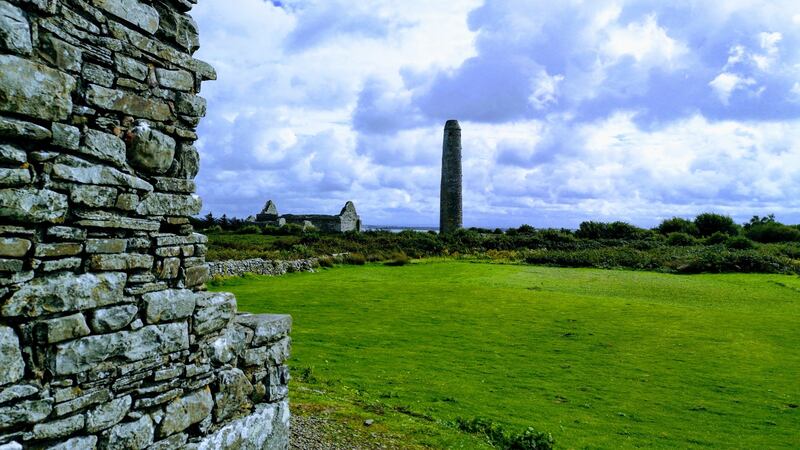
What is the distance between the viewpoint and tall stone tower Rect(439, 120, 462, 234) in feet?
147

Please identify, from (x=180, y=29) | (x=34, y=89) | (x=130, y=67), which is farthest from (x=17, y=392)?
(x=180, y=29)

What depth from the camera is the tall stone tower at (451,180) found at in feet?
147

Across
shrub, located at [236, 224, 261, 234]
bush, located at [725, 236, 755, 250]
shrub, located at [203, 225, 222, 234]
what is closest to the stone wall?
bush, located at [725, 236, 755, 250]

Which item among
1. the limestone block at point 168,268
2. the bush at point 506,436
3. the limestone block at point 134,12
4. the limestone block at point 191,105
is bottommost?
the bush at point 506,436

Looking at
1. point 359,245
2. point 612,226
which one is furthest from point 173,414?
point 612,226

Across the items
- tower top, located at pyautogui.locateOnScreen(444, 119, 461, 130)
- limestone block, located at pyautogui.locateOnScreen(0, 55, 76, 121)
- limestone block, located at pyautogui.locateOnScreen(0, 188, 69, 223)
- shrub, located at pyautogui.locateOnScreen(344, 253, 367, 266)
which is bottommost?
shrub, located at pyautogui.locateOnScreen(344, 253, 367, 266)

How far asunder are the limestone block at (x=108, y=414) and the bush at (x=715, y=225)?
1831 inches

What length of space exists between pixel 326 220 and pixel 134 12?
1707 inches

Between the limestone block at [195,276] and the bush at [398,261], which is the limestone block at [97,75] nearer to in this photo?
the limestone block at [195,276]

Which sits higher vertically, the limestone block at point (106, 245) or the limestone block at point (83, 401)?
the limestone block at point (106, 245)

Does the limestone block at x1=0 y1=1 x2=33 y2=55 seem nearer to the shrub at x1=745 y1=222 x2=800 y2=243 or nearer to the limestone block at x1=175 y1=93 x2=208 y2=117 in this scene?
the limestone block at x1=175 y1=93 x2=208 y2=117

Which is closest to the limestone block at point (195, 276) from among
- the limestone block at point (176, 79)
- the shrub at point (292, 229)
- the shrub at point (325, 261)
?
the limestone block at point (176, 79)

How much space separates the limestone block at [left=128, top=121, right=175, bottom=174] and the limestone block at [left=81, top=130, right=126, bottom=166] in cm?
11

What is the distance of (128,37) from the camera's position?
15.3 ft
